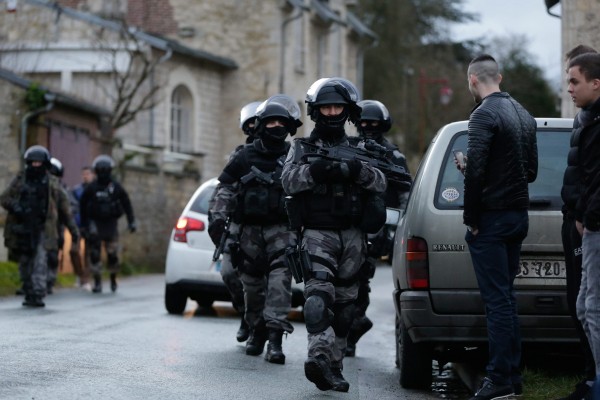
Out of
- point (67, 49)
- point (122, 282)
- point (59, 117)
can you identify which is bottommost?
point (122, 282)

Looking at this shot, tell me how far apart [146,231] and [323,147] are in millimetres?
23204

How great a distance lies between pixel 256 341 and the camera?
35.1ft

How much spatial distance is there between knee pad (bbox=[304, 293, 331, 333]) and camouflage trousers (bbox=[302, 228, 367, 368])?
1.2 inches

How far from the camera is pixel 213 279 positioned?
47.8ft

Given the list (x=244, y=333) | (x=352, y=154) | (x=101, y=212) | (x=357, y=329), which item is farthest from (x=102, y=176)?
(x=352, y=154)

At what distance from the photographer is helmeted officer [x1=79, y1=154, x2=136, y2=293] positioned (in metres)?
19.9

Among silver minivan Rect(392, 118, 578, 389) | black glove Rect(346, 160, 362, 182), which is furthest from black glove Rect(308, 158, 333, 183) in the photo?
silver minivan Rect(392, 118, 578, 389)

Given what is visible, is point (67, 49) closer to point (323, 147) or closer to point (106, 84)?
point (106, 84)

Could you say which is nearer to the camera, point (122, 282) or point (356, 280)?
point (356, 280)

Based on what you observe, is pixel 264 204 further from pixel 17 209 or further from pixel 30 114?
pixel 30 114

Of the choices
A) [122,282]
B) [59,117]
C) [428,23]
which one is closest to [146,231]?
[59,117]

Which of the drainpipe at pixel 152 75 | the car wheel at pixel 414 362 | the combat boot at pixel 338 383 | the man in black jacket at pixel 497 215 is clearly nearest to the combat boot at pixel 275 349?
the car wheel at pixel 414 362

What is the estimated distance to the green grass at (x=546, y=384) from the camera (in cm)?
793

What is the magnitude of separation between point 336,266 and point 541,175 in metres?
1.48
